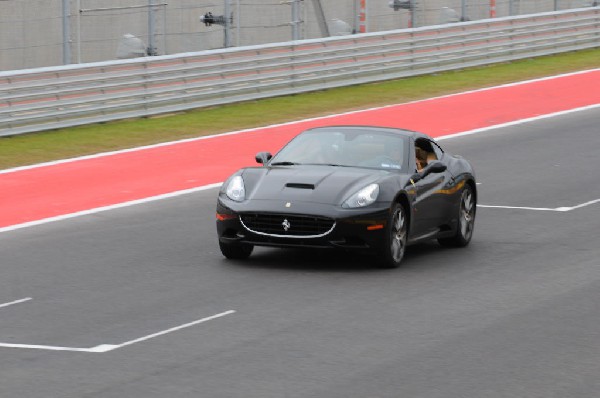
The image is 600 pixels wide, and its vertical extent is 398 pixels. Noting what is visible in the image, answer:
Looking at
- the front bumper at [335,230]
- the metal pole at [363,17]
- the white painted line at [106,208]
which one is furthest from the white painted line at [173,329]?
the metal pole at [363,17]

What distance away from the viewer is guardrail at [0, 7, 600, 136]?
24.1m

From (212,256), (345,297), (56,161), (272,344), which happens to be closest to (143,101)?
(56,161)

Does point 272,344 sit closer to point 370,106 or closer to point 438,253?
point 438,253

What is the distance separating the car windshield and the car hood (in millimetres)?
240

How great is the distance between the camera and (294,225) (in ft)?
44.0

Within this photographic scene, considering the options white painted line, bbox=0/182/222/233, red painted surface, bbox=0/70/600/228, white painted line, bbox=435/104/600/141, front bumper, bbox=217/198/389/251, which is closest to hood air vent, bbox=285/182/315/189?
front bumper, bbox=217/198/389/251

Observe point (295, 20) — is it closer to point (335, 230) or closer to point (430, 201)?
point (430, 201)

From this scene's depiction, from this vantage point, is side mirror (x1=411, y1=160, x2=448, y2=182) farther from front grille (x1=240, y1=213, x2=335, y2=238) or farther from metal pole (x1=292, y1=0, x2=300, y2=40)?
metal pole (x1=292, y1=0, x2=300, y2=40)

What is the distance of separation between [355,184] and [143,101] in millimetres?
12886

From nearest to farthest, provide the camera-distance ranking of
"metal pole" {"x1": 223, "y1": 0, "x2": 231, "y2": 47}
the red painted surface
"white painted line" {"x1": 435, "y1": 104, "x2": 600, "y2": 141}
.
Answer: the red painted surface < "white painted line" {"x1": 435, "y1": 104, "x2": 600, "y2": 141} < "metal pole" {"x1": 223, "y1": 0, "x2": 231, "y2": 47}

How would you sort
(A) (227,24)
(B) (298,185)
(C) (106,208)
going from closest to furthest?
(B) (298,185), (C) (106,208), (A) (227,24)

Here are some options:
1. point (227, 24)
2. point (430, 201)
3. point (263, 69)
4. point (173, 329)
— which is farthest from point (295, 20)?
point (173, 329)

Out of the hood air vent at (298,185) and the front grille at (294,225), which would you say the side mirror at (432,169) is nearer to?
the hood air vent at (298,185)

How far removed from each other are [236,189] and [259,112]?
13.6 meters
